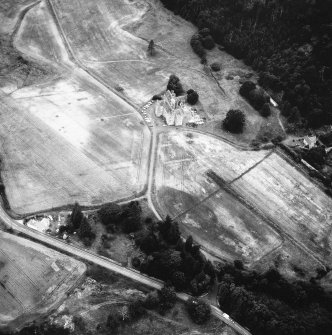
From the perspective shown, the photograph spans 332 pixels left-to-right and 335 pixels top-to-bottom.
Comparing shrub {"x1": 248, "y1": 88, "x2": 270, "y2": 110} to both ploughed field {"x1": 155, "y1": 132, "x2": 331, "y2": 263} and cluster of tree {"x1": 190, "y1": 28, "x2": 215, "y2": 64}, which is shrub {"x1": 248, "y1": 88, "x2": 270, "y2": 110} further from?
cluster of tree {"x1": 190, "y1": 28, "x2": 215, "y2": 64}

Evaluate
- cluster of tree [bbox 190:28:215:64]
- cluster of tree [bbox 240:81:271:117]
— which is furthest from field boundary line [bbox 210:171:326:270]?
cluster of tree [bbox 190:28:215:64]

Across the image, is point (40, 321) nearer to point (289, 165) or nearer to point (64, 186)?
point (64, 186)

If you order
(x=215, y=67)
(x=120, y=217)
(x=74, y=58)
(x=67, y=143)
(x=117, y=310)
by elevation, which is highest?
(x=215, y=67)

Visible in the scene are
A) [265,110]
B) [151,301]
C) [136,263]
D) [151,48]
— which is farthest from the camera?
[151,48]

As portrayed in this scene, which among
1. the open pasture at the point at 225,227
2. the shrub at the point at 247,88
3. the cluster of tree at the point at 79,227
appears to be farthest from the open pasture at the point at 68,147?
the shrub at the point at 247,88

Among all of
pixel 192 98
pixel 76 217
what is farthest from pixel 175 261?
pixel 192 98

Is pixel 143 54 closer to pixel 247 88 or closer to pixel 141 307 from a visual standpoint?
pixel 247 88

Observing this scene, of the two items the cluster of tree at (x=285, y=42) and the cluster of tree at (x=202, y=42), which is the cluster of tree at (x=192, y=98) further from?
the cluster of tree at (x=285, y=42)
